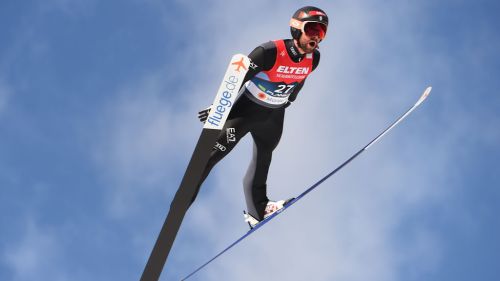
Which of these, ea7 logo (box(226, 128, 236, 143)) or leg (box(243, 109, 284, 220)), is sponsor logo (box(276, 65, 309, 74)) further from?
ea7 logo (box(226, 128, 236, 143))

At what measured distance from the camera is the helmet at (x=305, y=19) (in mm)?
5914

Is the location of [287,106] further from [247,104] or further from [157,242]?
[157,242]

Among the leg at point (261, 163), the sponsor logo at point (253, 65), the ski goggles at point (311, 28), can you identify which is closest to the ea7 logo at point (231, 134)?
the leg at point (261, 163)

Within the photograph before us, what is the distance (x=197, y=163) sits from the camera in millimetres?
5730

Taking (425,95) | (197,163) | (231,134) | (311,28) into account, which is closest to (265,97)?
(231,134)

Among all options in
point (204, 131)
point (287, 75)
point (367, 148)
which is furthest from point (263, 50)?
point (367, 148)

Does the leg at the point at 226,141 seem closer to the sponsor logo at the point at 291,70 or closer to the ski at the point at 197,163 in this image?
the ski at the point at 197,163

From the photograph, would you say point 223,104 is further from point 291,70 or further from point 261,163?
point 261,163

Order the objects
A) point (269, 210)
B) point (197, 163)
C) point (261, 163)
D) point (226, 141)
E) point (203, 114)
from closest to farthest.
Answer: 1. point (197, 163)
2. point (203, 114)
3. point (226, 141)
4. point (261, 163)
5. point (269, 210)

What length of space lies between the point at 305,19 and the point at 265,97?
2.48 ft

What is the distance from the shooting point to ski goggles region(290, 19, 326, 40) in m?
5.97

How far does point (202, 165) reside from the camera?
18.9ft

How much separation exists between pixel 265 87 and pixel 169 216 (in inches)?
53.5

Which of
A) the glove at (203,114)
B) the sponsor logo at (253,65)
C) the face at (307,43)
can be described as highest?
the sponsor logo at (253,65)
